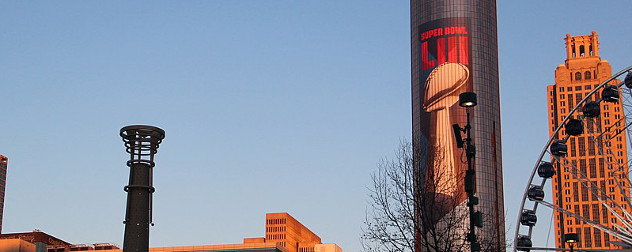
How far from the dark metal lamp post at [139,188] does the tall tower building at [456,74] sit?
110 metres

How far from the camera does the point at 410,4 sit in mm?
167750

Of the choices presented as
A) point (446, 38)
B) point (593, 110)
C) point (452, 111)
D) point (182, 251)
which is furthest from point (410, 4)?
point (593, 110)

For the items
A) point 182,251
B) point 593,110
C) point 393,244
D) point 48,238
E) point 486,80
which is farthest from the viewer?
point 486,80

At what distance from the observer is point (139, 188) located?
40469mm

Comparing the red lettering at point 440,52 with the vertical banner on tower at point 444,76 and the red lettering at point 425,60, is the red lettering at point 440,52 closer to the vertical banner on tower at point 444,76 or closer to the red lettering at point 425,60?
the vertical banner on tower at point 444,76

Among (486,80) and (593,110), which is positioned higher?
(486,80)

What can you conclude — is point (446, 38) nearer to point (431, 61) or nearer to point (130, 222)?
point (431, 61)

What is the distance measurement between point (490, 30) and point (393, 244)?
421ft

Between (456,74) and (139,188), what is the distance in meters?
118

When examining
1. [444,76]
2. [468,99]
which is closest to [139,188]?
[468,99]

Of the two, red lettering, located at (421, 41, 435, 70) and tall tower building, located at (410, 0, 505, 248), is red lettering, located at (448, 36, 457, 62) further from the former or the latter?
red lettering, located at (421, 41, 435, 70)

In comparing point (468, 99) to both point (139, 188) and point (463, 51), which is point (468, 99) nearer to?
point (139, 188)

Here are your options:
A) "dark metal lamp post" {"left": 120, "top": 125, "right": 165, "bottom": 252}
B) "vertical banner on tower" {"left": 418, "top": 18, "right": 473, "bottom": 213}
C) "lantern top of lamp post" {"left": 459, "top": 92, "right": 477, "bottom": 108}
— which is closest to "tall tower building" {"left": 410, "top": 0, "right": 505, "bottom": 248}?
"vertical banner on tower" {"left": 418, "top": 18, "right": 473, "bottom": 213}

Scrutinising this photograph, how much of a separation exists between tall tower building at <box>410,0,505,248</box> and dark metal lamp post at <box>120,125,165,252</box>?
4338 inches
